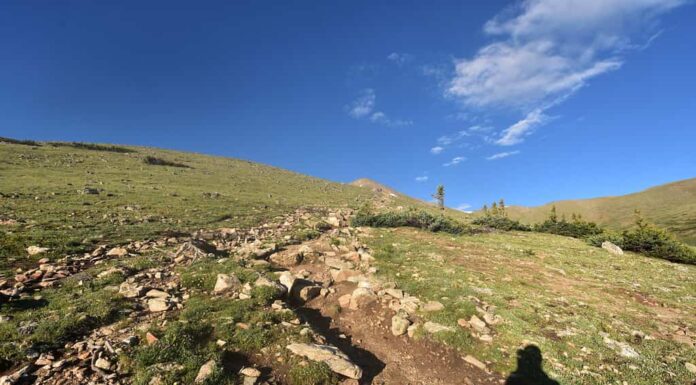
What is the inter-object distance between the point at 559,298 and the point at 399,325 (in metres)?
7.33

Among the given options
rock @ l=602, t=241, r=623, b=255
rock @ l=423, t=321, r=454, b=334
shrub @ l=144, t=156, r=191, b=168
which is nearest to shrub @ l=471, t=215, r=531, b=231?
rock @ l=602, t=241, r=623, b=255

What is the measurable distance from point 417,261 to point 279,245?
280 inches

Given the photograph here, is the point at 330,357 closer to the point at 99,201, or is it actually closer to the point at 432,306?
the point at 432,306

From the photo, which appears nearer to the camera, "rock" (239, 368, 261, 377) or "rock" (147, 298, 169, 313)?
"rock" (239, 368, 261, 377)

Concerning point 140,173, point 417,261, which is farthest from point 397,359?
point 140,173

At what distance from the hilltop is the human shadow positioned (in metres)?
0.05

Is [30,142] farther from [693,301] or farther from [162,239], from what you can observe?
[693,301]

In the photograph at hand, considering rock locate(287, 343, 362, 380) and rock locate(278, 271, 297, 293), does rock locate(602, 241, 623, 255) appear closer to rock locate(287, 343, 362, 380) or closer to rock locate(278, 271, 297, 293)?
rock locate(278, 271, 297, 293)

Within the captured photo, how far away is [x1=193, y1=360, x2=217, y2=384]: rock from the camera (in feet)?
22.4

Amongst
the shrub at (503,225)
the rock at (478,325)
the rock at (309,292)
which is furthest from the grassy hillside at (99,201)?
the shrub at (503,225)

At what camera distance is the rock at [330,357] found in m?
7.80

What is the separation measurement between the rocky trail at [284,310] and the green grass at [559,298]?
841 millimetres

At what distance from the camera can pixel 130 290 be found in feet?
34.1

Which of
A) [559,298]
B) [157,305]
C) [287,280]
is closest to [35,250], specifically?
[157,305]
